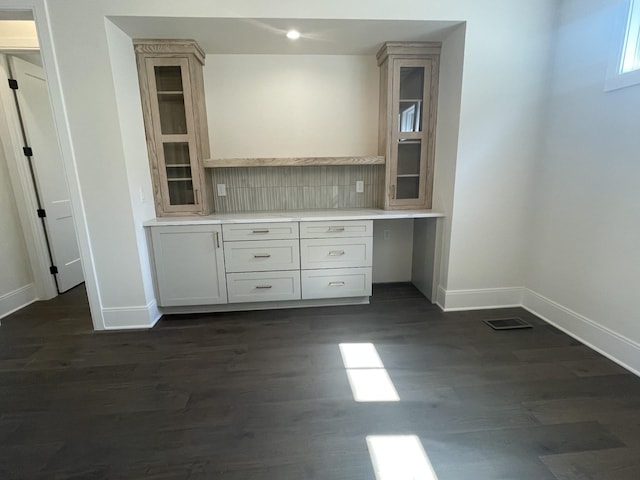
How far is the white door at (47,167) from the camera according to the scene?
3025 mm

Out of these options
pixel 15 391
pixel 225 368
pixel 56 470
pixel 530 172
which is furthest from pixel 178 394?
pixel 530 172

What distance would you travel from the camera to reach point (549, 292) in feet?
8.25

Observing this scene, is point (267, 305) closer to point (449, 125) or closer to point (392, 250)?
point (392, 250)

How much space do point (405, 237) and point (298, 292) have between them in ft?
4.62

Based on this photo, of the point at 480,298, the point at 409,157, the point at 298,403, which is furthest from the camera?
the point at 409,157

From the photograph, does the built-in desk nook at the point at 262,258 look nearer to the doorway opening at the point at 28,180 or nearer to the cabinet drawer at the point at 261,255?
the cabinet drawer at the point at 261,255

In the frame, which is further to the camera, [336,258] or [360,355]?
[336,258]

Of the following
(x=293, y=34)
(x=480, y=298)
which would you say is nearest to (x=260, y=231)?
(x=293, y=34)

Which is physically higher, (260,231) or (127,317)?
(260,231)

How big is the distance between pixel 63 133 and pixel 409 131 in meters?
2.84

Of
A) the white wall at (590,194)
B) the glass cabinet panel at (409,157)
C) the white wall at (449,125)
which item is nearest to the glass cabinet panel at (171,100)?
the white wall at (449,125)

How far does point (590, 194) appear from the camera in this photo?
212 cm

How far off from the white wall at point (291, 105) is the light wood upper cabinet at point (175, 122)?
20cm

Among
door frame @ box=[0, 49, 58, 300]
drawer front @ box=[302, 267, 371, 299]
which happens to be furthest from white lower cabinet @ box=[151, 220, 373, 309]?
door frame @ box=[0, 49, 58, 300]
